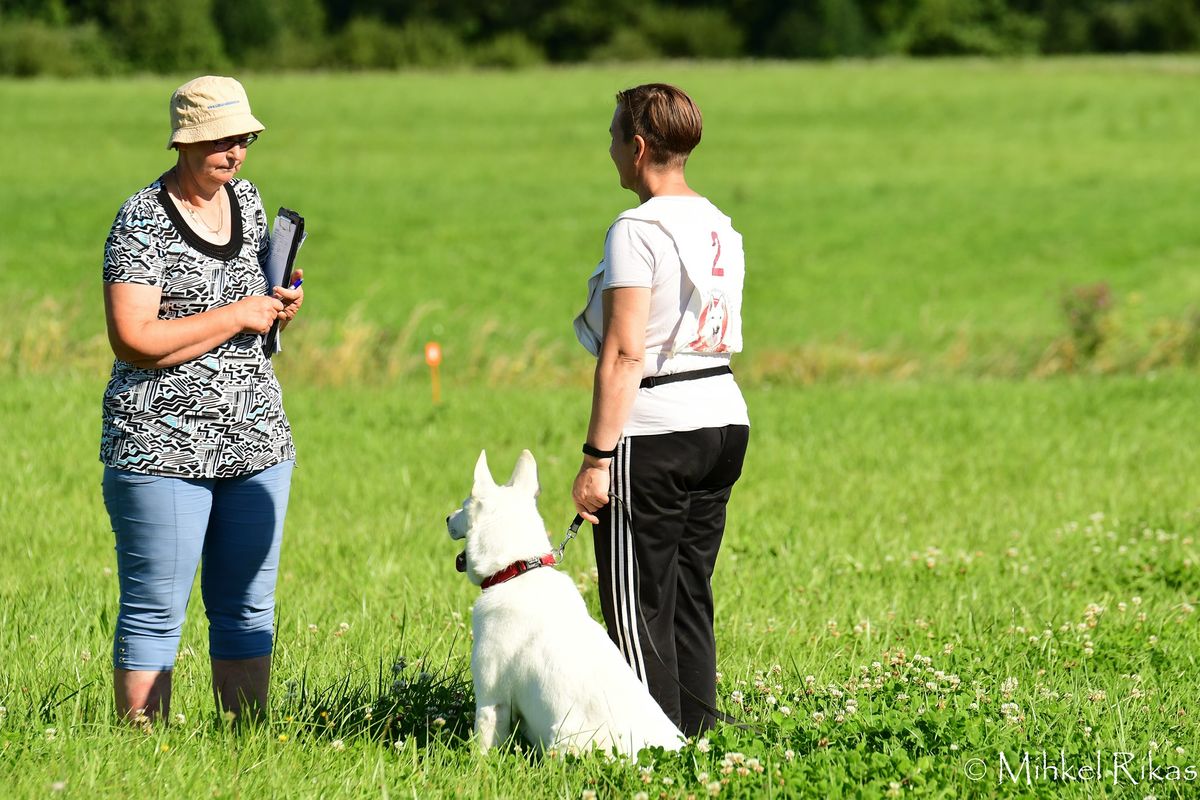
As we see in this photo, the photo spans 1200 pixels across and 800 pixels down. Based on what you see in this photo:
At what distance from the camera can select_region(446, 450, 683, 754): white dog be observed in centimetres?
397

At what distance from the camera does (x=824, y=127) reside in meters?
42.0

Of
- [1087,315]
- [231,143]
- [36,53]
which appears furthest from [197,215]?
[36,53]

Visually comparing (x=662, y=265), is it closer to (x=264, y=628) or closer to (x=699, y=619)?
(x=699, y=619)

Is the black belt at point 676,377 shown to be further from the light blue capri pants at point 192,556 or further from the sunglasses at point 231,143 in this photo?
the sunglasses at point 231,143

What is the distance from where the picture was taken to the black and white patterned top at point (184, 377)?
405cm

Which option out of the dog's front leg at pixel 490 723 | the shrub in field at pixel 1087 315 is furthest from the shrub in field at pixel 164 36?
the dog's front leg at pixel 490 723

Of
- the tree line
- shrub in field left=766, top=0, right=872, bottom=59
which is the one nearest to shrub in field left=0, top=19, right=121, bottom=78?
the tree line

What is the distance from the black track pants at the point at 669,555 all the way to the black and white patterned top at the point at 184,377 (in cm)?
123

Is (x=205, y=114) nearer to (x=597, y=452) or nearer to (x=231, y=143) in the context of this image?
(x=231, y=143)

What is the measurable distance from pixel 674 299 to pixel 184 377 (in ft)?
5.24

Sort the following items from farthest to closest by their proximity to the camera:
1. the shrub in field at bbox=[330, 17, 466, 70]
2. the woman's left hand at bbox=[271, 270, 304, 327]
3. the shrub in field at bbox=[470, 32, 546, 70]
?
the shrub in field at bbox=[470, 32, 546, 70], the shrub in field at bbox=[330, 17, 466, 70], the woman's left hand at bbox=[271, 270, 304, 327]

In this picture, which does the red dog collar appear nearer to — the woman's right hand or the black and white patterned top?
the black and white patterned top

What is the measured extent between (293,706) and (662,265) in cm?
210

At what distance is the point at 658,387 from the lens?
418 cm
